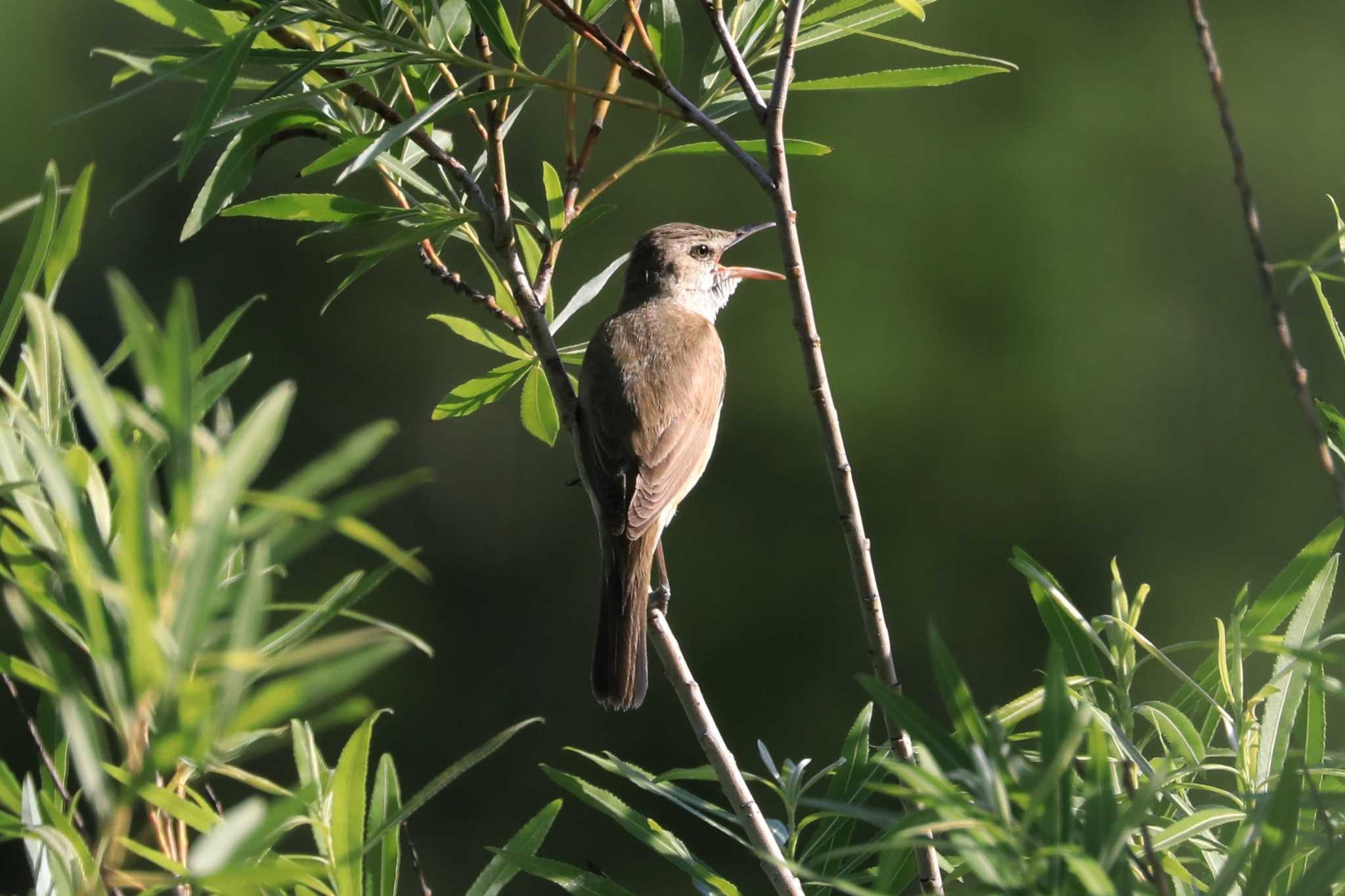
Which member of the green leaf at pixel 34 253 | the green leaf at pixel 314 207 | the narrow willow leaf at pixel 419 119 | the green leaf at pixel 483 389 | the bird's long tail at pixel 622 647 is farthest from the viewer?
the bird's long tail at pixel 622 647

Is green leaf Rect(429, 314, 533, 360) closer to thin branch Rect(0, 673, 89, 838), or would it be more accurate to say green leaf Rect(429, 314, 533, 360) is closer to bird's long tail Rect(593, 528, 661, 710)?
bird's long tail Rect(593, 528, 661, 710)

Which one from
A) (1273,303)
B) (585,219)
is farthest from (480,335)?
(1273,303)

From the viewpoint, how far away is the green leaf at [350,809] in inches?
43.4

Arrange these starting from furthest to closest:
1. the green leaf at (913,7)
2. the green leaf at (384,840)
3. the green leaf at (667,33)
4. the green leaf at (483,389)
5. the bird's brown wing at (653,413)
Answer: the bird's brown wing at (653,413) < the green leaf at (483,389) < the green leaf at (667,33) < the green leaf at (913,7) < the green leaf at (384,840)

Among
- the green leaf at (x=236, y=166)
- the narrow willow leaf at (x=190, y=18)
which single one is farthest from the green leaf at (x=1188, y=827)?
the narrow willow leaf at (x=190, y=18)

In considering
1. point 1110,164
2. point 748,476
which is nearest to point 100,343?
point 748,476

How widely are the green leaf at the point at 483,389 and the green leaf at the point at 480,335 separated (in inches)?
0.9

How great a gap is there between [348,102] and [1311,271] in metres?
1.26

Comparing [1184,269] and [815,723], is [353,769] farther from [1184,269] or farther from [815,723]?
[1184,269]

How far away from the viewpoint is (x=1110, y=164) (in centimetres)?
1177

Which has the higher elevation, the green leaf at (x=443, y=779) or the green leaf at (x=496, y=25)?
the green leaf at (x=496, y=25)

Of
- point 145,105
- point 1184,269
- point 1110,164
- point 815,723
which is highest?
point 145,105

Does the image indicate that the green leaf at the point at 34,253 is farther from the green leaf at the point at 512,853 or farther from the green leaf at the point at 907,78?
the green leaf at the point at 907,78

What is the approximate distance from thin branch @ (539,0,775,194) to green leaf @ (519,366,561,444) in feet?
2.53
